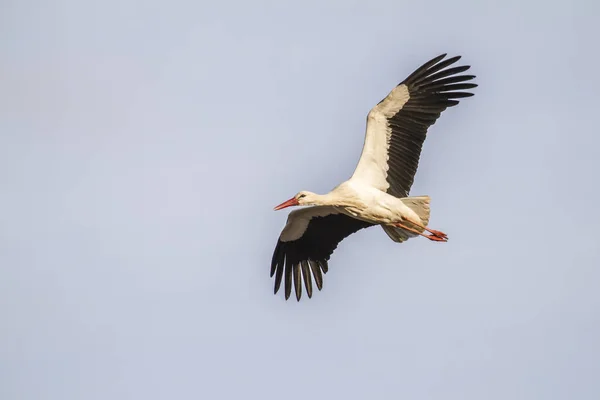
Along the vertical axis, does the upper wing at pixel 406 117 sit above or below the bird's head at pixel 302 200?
above

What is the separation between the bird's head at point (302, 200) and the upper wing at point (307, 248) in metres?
1.17

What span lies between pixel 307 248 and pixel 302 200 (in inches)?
68.0

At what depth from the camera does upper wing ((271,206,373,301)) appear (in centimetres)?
1942

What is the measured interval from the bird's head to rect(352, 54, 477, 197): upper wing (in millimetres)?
582

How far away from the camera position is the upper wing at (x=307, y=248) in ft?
63.7

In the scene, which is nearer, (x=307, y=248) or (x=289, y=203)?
(x=289, y=203)

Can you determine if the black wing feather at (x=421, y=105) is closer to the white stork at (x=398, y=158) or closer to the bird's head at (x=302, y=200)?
the white stork at (x=398, y=158)

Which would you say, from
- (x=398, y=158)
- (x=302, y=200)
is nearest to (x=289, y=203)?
(x=302, y=200)

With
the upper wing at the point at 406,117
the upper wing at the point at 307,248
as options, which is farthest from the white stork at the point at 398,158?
the upper wing at the point at 307,248

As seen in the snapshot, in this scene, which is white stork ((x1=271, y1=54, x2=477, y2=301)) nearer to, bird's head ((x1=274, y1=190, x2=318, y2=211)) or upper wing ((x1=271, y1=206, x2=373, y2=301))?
bird's head ((x1=274, y1=190, x2=318, y2=211))

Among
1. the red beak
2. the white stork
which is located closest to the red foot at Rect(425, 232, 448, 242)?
the white stork

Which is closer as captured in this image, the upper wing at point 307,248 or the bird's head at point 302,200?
the bird's head at point 302,200

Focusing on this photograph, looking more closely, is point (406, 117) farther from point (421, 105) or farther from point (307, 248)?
point (307, 248)

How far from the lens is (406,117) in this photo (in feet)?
58.4
